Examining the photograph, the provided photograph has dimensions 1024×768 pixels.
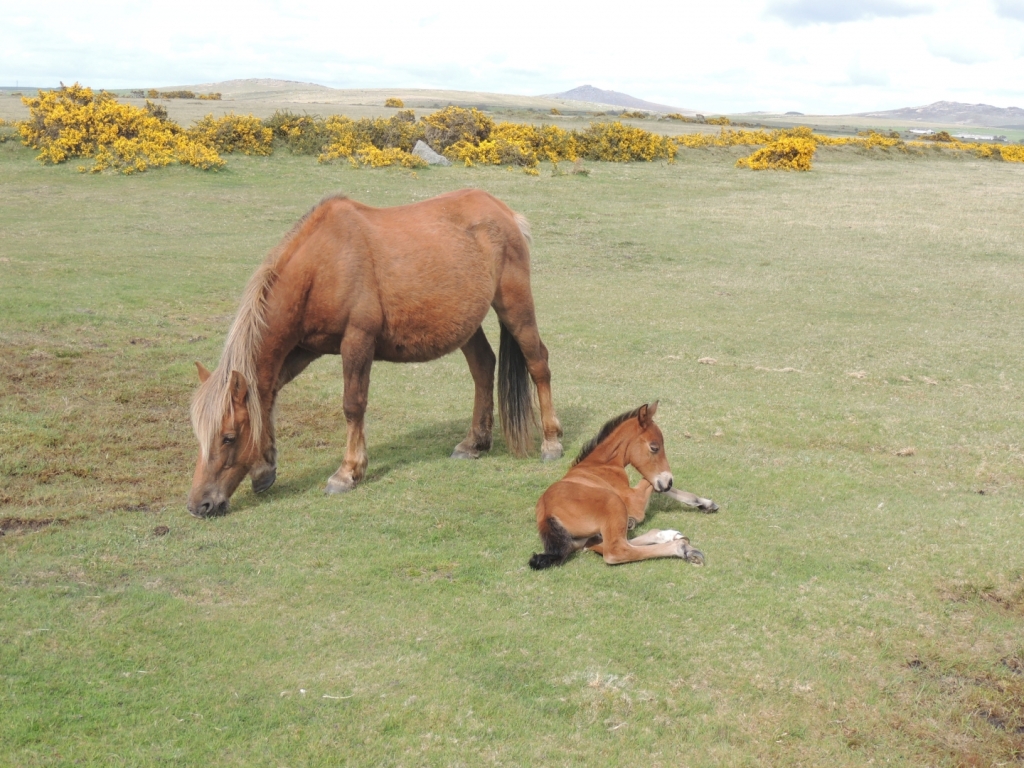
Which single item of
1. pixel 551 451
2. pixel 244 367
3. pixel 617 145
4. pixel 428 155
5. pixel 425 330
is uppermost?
pixel 617 145

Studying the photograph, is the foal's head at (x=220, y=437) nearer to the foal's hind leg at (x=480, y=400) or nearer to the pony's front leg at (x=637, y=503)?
the foal's hind leg at (x=480, y=400)

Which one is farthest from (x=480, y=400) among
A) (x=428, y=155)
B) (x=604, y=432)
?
(x=428, y=155)

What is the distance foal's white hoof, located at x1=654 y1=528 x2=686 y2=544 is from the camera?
6.46 meters

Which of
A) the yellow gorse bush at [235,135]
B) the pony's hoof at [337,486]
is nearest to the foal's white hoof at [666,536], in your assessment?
the pony's hoof at [337,486]

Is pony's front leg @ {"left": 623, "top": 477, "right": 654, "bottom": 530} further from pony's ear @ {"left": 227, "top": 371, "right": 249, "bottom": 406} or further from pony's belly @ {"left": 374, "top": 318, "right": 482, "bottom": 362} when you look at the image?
pony's ear @ {"left": 227, "top": 371, "right": 249, "bottom": 406}

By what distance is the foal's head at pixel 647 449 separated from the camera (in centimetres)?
683

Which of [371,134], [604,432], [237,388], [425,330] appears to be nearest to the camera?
[237,388]

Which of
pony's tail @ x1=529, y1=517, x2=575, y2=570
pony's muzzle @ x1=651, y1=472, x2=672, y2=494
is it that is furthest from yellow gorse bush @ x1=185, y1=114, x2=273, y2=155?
pony's tail @ x1=529, y1=517, x2=575, y2=570

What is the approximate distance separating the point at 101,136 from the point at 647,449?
23.8 m

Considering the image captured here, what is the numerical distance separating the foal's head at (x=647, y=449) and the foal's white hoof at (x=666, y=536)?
14.2 inches

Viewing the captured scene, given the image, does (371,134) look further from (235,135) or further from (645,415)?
(645,415)

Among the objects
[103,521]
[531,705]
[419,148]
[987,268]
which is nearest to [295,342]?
[103,521]

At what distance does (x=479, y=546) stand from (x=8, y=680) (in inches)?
118

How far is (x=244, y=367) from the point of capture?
7.26 m
